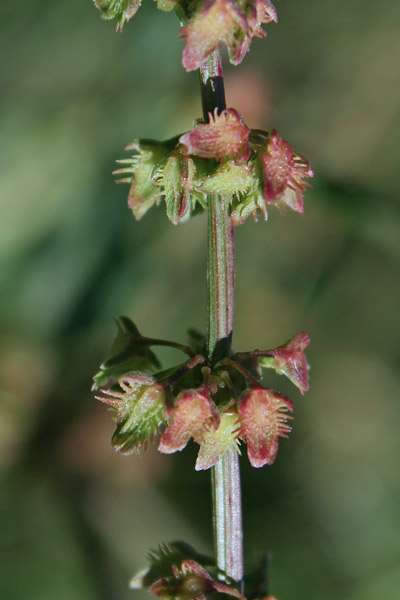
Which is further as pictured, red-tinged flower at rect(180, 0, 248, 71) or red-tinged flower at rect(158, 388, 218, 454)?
red-tinged flower at rect(158, 388, 218, 454)

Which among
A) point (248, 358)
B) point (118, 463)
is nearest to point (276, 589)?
point (118, 463)

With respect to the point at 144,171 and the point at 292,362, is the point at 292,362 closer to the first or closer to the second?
the point at 292,362

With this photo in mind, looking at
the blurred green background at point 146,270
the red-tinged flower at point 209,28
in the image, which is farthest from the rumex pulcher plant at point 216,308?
the blurred green background at point 146,270

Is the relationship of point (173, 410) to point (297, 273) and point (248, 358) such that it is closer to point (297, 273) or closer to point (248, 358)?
point (248, 358)

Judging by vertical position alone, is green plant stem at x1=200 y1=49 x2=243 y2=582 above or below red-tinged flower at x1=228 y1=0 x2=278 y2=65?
below

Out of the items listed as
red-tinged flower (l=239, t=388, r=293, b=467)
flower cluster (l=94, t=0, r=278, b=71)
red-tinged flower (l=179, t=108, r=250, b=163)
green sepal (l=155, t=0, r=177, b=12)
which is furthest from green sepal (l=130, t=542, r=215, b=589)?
green sepal (l=155, t=0, r=177, b=12)

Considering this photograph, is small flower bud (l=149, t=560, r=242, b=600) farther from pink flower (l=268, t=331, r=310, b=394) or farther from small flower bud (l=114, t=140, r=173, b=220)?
small flower bud (l=114, t=140, r=173, b=220)
